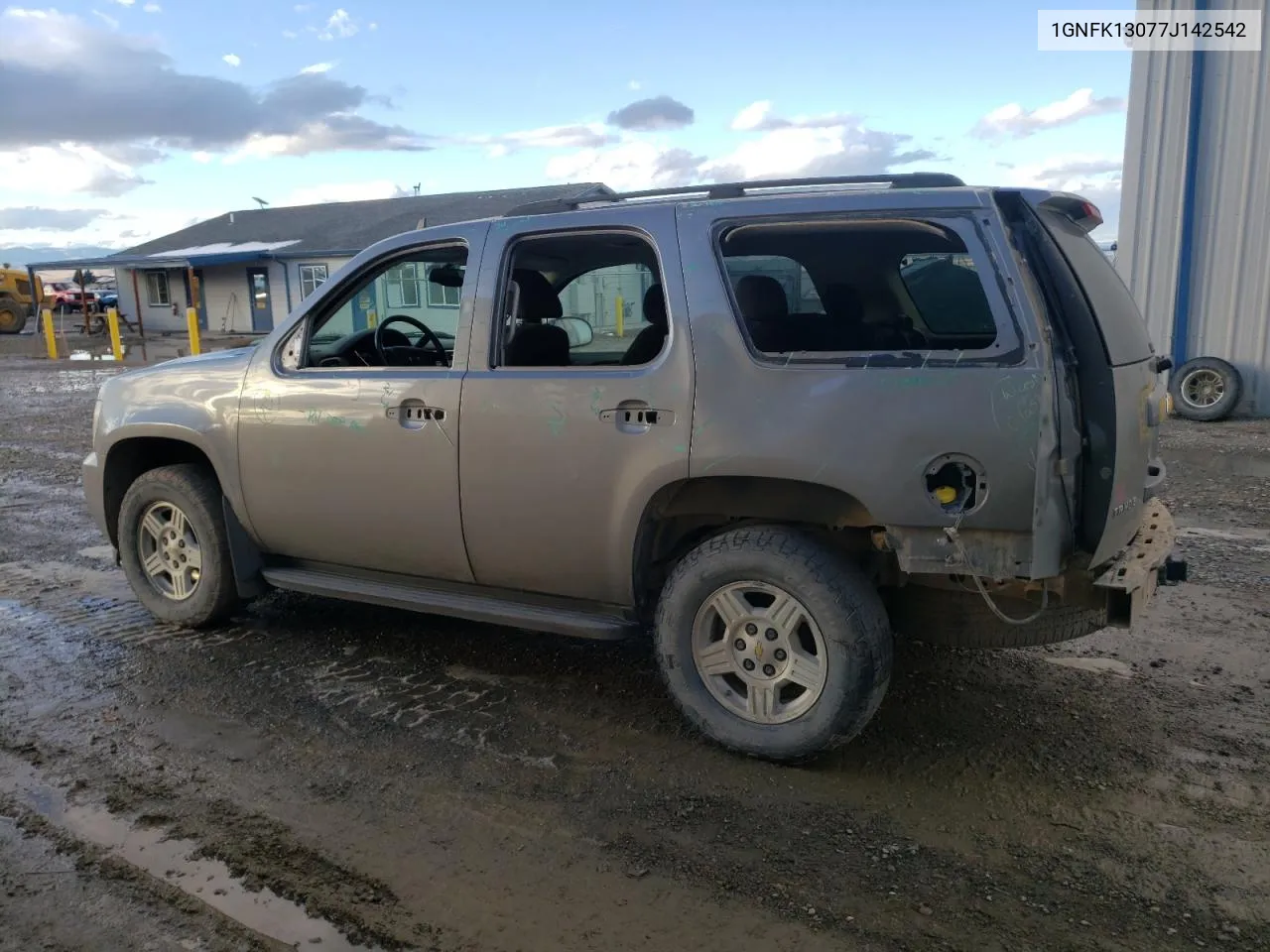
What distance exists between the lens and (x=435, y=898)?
2842 millimetres

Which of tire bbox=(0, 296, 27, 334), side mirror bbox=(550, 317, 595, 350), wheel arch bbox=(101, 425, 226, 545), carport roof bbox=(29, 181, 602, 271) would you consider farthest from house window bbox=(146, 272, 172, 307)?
side mirror bbox=(550, 317, 595, 350)

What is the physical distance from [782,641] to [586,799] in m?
0.87

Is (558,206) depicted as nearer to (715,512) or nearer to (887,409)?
(715,512)

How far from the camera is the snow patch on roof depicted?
34.2m

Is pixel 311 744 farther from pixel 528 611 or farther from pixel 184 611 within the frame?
pixel 184 611

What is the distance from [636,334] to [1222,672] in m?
2.89

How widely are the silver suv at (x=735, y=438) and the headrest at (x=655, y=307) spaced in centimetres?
2

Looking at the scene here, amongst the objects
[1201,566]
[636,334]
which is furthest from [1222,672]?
[636,334]

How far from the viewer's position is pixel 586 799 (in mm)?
3389

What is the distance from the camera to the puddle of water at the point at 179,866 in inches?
107

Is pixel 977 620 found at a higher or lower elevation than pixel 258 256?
lower

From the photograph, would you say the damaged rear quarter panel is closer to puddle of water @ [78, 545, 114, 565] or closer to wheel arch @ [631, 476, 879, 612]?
wheel arch @ [631, 476, 879, 612]

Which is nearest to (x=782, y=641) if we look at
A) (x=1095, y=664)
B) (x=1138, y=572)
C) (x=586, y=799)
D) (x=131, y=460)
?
(x=586, y=799)

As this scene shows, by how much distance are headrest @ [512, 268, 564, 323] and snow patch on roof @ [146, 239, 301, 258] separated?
105 feet
